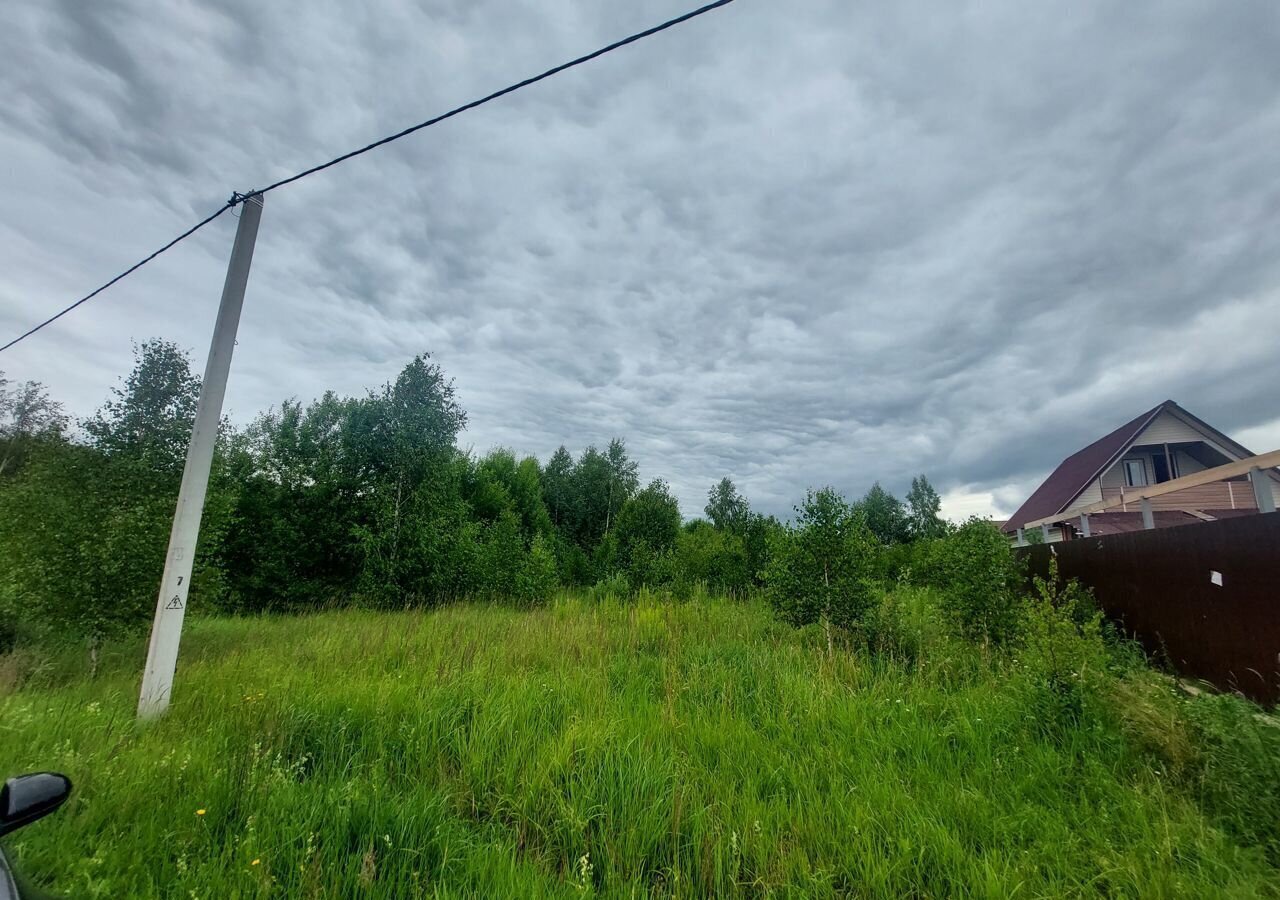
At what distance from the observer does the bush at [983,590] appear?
730cm

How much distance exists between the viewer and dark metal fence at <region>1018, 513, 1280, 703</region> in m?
5.14

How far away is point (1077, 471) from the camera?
1803 centimetres

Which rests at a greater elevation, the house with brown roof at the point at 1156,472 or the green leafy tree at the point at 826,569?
the house with brown roof at the point at 1156,472

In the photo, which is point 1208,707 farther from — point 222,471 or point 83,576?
point 222,471

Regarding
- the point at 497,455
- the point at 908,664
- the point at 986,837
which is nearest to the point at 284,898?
the point at 986,837

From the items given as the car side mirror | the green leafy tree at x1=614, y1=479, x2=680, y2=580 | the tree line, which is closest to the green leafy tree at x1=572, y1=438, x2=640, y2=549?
the tree line

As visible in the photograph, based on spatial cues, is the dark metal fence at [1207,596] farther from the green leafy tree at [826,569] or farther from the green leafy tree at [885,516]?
the green leafy tree at [885,516]

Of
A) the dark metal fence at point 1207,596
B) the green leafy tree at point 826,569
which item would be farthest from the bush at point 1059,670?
the green leafy tree at point 826,569

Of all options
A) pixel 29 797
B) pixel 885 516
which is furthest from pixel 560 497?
pixel 29 797

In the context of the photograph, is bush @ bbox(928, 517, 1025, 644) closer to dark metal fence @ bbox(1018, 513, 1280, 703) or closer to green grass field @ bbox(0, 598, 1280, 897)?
dark metal fence @ bbox(1018, 513, 1280, 703)

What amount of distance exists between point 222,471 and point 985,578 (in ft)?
42.1

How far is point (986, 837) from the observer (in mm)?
2926

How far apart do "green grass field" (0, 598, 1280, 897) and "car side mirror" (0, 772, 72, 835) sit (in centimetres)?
131

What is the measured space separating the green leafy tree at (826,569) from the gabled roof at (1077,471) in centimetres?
1290
